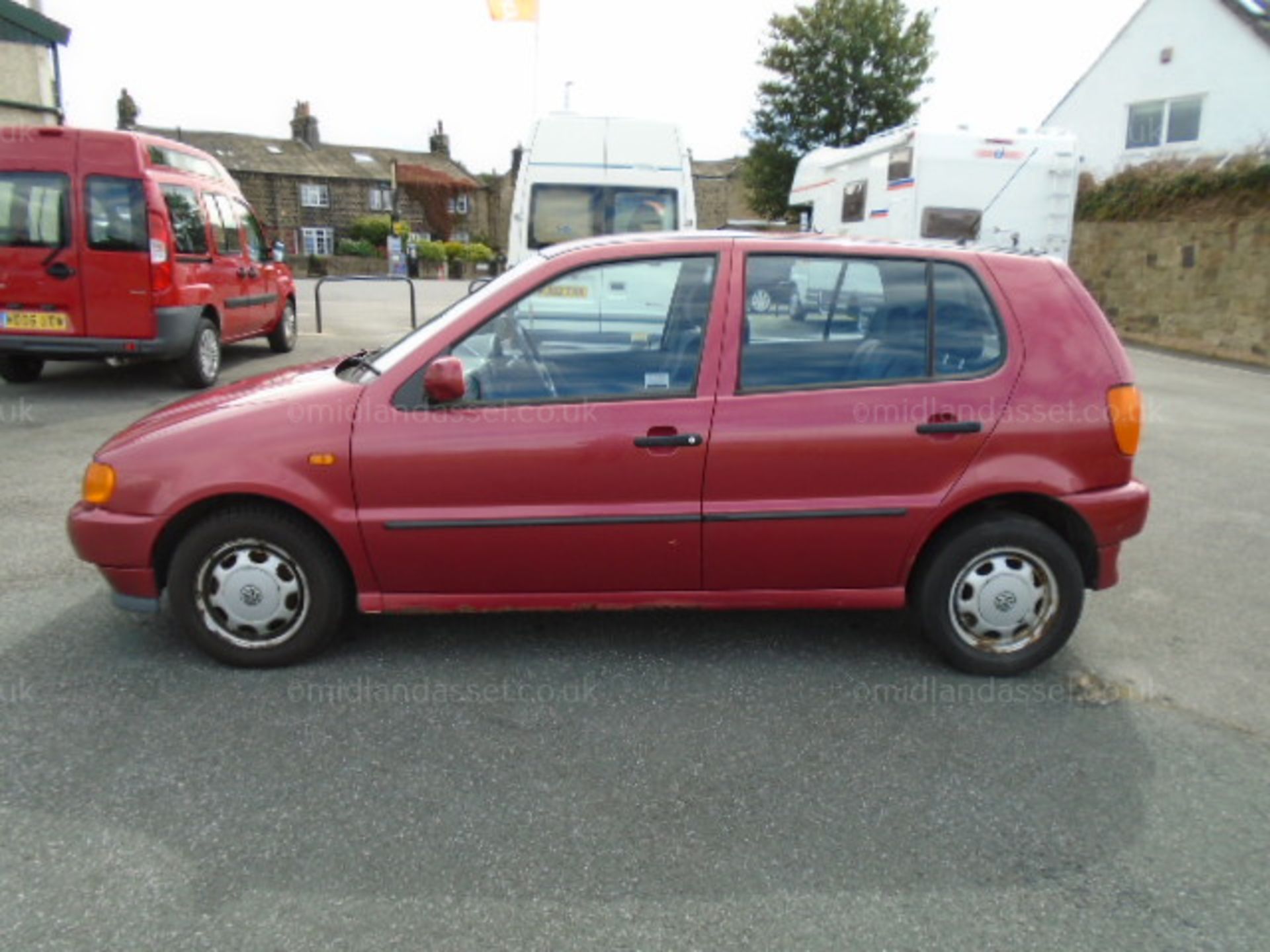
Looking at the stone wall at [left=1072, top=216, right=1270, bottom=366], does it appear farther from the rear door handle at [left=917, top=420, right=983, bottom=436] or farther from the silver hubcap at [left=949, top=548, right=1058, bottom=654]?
the rear door handle at [left=917, top=420, right=983, bottom=436]

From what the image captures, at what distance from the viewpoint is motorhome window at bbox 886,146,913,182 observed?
13039 millimetres

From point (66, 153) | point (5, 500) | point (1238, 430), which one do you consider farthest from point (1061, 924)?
point (66, 153)

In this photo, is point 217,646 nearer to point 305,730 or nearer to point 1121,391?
point 305,730

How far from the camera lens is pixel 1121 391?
3.36 metres

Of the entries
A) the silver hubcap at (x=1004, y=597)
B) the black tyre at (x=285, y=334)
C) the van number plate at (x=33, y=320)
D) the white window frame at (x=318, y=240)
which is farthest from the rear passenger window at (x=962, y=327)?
the white window frame at (x=318, y=240)

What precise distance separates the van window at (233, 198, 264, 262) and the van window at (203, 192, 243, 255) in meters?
0.24

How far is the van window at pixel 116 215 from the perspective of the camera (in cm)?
788

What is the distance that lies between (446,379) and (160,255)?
20.8 feet

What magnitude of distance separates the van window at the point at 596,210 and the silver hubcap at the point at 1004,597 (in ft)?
22.8

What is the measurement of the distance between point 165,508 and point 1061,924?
10.1ft

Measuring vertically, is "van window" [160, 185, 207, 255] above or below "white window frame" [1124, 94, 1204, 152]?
below

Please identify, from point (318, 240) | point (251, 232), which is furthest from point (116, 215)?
point (318, 240)

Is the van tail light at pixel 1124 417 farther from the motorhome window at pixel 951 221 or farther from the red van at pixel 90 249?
the motorhome window at pixel 951 221

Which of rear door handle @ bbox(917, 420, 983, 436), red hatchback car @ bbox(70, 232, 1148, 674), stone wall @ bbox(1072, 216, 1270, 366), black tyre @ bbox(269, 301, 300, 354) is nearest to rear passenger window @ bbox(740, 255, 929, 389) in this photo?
red hatchback car @ bbox(70, 232, 1148, 674)
